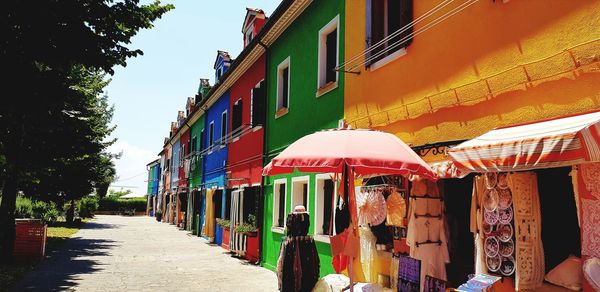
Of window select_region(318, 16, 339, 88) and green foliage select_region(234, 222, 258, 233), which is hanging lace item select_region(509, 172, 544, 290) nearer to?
window select_region(318, 16, 339, 88)

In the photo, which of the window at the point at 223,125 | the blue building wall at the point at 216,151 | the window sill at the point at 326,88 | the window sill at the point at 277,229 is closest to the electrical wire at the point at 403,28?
the window sill at the point at 326,88

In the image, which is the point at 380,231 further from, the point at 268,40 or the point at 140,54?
the point at 268,40

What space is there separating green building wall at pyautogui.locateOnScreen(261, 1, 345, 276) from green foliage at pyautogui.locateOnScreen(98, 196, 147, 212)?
50.2 meters

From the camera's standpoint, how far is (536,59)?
4.66 m

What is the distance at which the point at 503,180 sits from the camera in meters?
4.60

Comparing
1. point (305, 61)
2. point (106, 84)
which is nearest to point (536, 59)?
point (305, 61)

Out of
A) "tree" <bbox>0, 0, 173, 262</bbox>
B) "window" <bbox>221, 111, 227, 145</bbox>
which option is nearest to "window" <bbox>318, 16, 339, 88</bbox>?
"tree" <bbox>0, 0, 173, 262</bbox>

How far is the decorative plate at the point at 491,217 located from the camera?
4.61 meters

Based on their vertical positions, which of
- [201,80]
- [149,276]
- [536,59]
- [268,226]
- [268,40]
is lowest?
[149,276]

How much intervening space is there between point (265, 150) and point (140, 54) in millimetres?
5357

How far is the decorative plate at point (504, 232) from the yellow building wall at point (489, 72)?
113cm

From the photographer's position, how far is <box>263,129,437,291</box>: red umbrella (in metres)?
5.13

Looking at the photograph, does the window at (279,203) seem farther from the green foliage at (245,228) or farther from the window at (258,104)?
the window at (258,104)

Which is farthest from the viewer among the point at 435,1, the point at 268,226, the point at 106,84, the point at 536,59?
the point at 106,84
